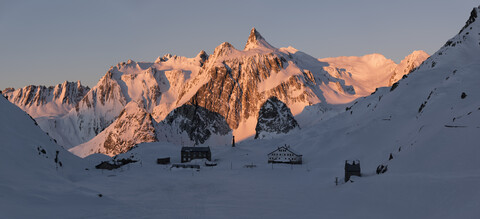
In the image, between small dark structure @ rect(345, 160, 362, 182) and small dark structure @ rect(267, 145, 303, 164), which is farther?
small dark structure @ rect(267, 145, 303, 164)

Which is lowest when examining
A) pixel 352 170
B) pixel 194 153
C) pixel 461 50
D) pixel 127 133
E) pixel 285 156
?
pixel 352 170

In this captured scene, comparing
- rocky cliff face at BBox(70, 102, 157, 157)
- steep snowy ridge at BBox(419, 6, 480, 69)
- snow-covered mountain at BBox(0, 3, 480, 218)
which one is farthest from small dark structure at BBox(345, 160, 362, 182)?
rocky cliff face at BBox(70, 102, 157, 157)

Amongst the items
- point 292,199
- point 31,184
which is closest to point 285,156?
point 292,199

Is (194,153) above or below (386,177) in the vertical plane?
above

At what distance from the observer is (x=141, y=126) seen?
183125 millimetres

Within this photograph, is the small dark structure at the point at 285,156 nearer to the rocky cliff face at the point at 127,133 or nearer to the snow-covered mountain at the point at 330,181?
the snow-covered mountain at the point at 330,181

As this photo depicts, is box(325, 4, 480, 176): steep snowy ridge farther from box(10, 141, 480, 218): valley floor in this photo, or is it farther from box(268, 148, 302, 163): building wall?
box(268, 148, 302, 163): building wall

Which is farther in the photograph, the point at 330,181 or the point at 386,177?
the point at 330,181

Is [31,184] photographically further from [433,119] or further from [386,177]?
[433,119]

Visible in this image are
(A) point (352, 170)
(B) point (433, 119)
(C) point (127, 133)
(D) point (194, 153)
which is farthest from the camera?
(C) point (127, 133)

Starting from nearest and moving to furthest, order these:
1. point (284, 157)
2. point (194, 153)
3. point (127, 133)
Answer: point (284, 157) < point (194, 153) < point (127, 133)

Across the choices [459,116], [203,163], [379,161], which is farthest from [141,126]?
[459,116]

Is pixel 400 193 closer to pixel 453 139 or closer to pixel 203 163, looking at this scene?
pixel 453 139

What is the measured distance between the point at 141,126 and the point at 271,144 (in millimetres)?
80762
